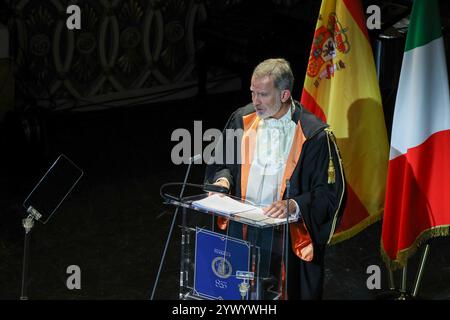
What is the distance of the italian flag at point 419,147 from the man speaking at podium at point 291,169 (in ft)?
3.31

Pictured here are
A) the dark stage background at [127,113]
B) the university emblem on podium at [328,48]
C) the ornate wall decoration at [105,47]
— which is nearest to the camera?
the university emblem on podium at [328,48]

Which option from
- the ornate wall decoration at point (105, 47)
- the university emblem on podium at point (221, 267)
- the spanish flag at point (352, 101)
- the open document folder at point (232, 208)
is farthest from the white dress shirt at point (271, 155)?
the ornate wall decoration at point (105, 47)

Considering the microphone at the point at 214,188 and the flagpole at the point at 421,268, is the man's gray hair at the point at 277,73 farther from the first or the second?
the flagpole at the point at 421,268

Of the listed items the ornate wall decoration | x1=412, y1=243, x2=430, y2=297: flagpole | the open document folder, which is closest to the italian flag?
x1=412, y1=243, x2=430, y2=297: flagpole

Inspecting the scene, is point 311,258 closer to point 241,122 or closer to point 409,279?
point 241,122

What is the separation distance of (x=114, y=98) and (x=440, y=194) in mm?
5184

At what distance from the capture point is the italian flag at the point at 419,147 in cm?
693

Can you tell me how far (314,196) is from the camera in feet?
20.0

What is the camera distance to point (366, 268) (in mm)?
8117

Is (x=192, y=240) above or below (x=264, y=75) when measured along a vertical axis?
below

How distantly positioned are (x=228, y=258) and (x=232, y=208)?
0.88ft

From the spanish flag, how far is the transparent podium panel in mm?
1603

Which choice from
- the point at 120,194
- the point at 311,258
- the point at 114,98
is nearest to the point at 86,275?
the point at 120,194

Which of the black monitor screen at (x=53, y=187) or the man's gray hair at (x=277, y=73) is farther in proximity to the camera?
the man's gray hair at (x=277, y=73)
